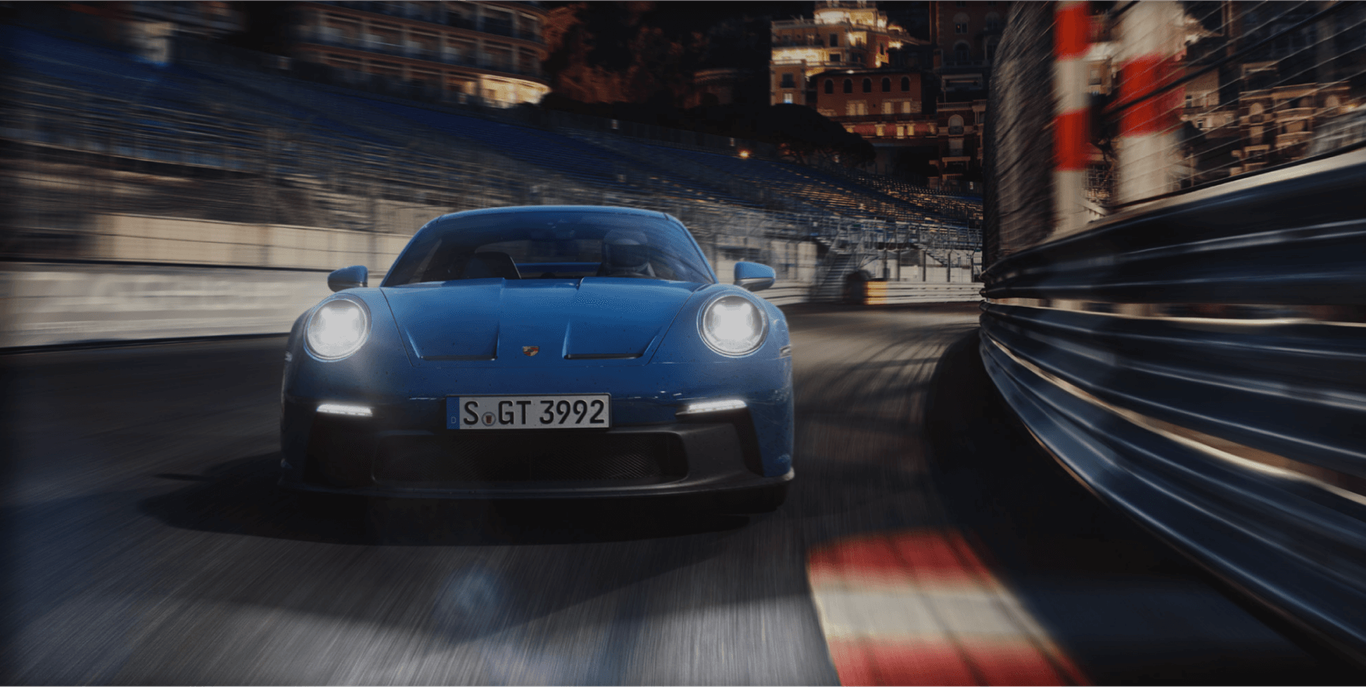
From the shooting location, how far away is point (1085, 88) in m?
5.44


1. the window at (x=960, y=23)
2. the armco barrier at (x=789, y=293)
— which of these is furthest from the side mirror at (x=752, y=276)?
the window at (x=960, y=23)

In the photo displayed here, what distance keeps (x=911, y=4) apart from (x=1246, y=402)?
13467 centimetres

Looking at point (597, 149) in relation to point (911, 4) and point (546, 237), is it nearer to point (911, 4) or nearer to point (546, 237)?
point (546, 237)

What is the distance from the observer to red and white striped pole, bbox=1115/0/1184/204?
3.90 metres

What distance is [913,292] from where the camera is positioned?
3828 cm

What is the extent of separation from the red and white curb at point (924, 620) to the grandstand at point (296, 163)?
424 inches

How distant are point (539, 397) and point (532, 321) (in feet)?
1.30

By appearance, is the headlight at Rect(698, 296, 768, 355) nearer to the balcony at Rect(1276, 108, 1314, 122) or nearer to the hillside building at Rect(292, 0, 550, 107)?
the balcony at Rect(1276, 108, 1314, 122)

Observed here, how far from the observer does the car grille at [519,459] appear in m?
2.93

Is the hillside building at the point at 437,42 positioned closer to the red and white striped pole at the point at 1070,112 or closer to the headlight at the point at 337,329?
the red and white striped pole at the point at 1070,112

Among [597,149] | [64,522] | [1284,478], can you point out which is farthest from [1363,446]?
[597,149]

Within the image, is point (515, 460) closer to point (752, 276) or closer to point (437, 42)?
point (752, 276)

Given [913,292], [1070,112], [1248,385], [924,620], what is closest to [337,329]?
[924,620]

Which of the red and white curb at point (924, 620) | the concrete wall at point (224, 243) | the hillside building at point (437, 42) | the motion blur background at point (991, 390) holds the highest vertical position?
the hillside building at point (437, 42)
